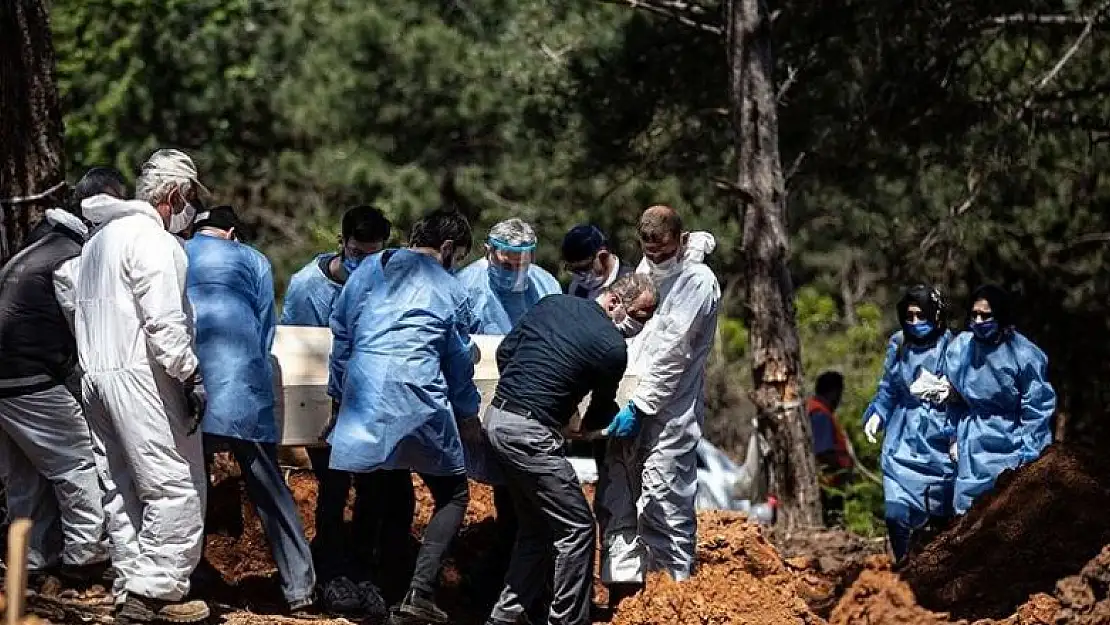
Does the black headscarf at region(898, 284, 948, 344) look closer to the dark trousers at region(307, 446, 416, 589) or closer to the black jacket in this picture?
the dark trousers at region(307, 446, 416, 589)

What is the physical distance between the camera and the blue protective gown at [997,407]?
9.20m

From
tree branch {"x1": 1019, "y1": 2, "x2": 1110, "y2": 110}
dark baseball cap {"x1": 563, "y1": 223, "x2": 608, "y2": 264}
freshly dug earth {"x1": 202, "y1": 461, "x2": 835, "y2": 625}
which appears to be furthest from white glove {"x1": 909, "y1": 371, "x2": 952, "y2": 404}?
tree branch {"x1": 1019, "y1": 2, "x2": 1110, "y2": 110}

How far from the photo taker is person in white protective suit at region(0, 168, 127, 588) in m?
7.31

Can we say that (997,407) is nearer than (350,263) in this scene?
No

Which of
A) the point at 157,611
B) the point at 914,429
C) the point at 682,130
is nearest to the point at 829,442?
the point at 682,130

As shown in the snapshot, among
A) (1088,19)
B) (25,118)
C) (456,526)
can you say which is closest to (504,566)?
(456,526)

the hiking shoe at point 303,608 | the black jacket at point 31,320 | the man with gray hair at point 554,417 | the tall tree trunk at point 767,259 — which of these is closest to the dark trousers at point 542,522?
the man with gray hair at point 554,417

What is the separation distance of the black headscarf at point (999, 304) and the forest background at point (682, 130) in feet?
8.21

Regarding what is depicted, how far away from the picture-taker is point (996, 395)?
9.24m

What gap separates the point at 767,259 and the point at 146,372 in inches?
237

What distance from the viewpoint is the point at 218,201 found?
81.1ft

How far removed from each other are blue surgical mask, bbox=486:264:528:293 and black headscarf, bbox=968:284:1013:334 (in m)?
2.70

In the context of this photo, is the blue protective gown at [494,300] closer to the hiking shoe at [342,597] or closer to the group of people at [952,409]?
the hiking shoe at [342,597]

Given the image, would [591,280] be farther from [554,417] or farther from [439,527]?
[439,527]
